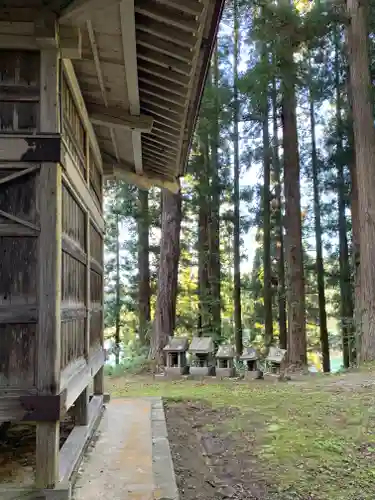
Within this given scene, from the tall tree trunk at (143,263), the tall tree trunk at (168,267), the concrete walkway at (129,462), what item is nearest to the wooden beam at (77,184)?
the concrete walkway at (129,462)

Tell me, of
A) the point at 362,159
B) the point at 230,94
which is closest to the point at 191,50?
the point at 362,159

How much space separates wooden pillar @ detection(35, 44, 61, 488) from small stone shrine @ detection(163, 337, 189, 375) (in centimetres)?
791

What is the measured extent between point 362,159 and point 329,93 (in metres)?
6.73

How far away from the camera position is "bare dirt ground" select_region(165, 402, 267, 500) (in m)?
4.24

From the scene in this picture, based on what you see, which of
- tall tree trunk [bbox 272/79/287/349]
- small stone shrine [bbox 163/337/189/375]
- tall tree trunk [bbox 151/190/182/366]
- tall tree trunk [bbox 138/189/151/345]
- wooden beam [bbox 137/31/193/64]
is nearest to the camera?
wooden beam [bbox 137/31/193/64]

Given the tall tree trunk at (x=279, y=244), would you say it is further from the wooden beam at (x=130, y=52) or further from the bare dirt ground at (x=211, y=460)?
the wooden beam at (x=130, y=52)

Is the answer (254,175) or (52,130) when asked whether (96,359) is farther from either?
(254,175)

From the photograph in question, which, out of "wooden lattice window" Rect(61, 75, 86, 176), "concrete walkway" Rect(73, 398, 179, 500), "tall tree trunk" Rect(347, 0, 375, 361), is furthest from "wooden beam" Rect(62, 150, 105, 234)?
"tall tree trunk" Rect(347, 0, 375, 361)

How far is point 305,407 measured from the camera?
7.22 meters

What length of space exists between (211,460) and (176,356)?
20.6ft

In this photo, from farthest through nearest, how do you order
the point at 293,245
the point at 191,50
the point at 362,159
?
the point at 293,245, the point at 362,159, the point at 191,50

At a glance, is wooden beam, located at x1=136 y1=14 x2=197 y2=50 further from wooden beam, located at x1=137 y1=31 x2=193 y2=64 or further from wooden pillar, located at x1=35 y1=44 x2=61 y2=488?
wooden pillar, located at x1=35 y1=44 x2=61 y2=488

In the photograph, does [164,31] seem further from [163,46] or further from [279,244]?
[279,244]

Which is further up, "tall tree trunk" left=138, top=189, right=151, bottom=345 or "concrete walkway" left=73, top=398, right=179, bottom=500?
"tall tree trunk" left=138, top=189, right=151, bottom=345
